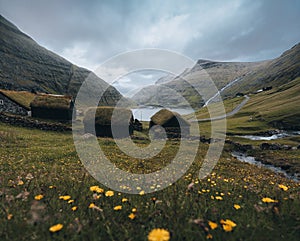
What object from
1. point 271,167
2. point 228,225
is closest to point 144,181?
point 228,225

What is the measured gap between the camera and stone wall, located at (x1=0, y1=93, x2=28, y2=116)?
44.7 meters

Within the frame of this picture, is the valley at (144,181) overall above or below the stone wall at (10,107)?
below

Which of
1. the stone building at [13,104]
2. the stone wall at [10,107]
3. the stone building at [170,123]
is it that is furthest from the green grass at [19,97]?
the stone building at [170,123]

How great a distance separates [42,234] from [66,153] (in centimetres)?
1508

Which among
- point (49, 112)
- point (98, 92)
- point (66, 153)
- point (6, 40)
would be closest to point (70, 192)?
point (66, 153)

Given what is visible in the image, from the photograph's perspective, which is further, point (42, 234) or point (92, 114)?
point (92, 114)

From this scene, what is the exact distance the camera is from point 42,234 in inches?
97.5

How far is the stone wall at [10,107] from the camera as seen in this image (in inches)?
1761

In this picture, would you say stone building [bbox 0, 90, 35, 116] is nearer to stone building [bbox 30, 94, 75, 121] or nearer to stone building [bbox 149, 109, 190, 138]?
stone building [bbox 30, 94, 75, 121]

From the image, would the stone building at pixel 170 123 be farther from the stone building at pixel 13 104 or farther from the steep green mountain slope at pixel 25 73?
the steep green mountain slope at pixel 25 73

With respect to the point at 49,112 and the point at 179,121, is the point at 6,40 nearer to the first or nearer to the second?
the point at 49,112

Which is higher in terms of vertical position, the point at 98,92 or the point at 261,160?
the point at 98,92

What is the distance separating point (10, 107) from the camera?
46.0m

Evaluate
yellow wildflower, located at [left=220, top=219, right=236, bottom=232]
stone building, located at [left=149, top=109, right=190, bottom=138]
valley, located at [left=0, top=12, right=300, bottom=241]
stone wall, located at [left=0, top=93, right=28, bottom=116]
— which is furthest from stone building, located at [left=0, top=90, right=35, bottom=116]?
yellow wildflower, located at [left=220, top=219, right=236, bottom=232]
